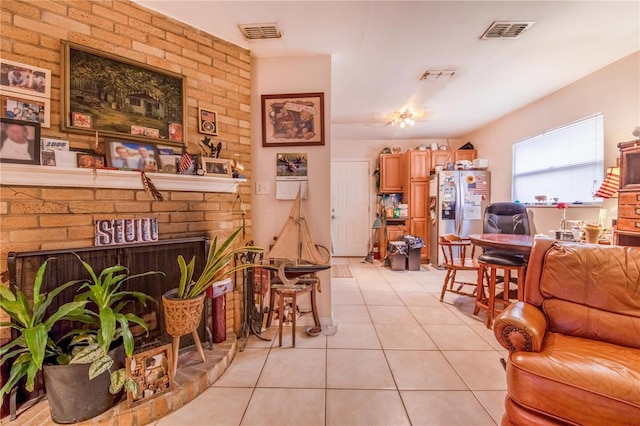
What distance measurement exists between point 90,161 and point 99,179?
13 centimetres

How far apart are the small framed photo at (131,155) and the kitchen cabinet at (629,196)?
3611 millimetres

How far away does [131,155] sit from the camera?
1712 millimetres

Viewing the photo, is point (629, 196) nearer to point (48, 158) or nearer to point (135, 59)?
point (135, 59)

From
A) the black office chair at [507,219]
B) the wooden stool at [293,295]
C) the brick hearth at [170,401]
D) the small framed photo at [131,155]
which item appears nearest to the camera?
the brick hearth at [170,401]

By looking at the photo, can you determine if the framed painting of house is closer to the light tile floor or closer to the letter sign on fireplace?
the letter sign on fireplace

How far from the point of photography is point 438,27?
2.03 meters

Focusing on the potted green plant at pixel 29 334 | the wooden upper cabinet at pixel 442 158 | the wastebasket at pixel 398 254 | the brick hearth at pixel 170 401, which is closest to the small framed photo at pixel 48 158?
the potted green plant at pixel 29 334

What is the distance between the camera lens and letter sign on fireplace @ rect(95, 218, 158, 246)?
1.61 metres

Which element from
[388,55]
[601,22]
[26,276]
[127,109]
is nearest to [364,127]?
[388,55]

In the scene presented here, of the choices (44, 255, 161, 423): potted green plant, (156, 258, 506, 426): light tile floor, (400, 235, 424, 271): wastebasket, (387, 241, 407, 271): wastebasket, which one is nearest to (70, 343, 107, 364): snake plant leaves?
(44, 255, 161, 423): potted green plant

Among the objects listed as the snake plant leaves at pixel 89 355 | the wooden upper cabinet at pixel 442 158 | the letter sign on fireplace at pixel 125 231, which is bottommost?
the snake plant leaves at pixel 89 355

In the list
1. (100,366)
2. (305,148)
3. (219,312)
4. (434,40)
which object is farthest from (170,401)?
(434,40)

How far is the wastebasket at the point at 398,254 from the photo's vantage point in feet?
14.2

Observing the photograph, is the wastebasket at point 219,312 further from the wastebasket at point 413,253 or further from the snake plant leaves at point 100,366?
the wastebasket at point 413,253
